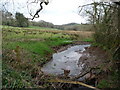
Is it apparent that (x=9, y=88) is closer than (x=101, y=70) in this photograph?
Yes

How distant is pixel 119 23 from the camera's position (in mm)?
8984

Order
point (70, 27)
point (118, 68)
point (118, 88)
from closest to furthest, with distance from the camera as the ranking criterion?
point (118, 88), point (118, 68), point (70, 27)

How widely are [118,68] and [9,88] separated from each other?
19.1ft

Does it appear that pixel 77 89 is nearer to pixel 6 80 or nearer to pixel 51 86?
pixel 51 86

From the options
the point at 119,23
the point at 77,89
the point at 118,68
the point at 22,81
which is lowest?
the point at 77,89

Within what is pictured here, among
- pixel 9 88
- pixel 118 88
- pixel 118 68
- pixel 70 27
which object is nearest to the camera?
pixel 9 88

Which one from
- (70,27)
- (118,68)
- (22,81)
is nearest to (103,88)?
(118,68)

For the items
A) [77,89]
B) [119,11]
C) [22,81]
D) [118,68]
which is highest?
[119,11]

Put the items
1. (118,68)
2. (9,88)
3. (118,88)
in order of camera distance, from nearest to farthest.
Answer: (9,88) < (118,88) < (118,68)

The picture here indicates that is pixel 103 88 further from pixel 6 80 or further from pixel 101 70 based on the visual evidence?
pixel 6 80

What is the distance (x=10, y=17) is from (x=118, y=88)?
8.63m

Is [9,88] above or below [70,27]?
below

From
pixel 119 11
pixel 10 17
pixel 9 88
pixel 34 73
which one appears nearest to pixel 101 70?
pixel 119 11

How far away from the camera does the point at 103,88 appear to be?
9023mm
